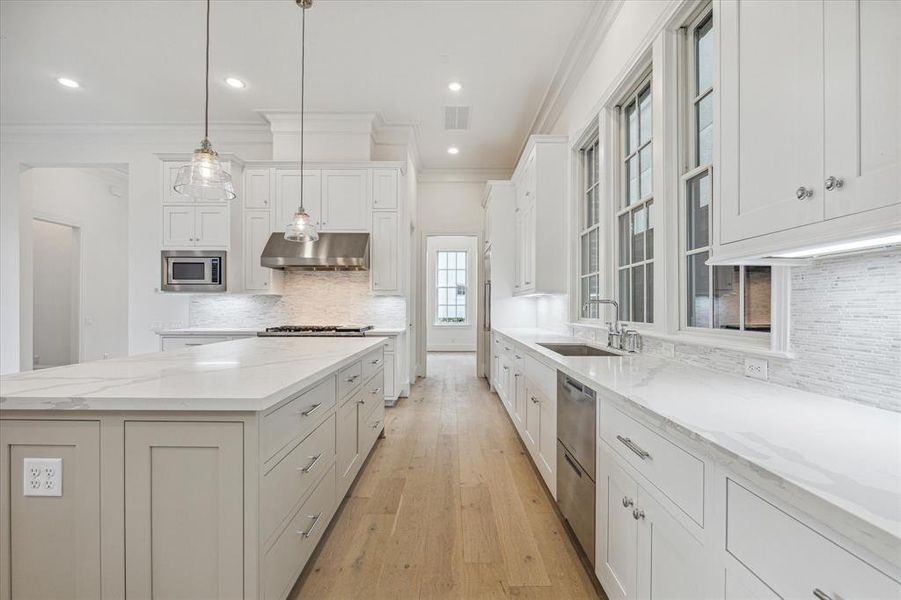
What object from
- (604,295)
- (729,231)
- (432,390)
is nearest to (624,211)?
(604,295)

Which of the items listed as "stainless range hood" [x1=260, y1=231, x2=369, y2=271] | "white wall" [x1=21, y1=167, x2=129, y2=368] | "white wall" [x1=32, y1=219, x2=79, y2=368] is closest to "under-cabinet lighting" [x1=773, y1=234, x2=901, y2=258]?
"stainless range hood" [x1=260, y1=231, x2=369, y2=271]

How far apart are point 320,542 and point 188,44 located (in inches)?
165

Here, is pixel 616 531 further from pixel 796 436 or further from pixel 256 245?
pixel 256 245

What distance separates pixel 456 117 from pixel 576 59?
1667mm

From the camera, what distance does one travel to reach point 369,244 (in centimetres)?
480

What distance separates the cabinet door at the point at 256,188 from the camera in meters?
4.75

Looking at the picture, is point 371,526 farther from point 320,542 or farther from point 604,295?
point 604,295

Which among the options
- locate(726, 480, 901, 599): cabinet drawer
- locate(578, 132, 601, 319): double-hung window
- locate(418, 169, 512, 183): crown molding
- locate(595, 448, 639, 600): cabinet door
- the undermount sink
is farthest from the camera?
locate(418, 169, 512, 183): crown molding

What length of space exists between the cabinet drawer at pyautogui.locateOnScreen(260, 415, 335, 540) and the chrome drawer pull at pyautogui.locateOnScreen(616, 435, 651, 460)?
1.18 meters

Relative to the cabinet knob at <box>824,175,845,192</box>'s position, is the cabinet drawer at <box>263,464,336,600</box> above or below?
below

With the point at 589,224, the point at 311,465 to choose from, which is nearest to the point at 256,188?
the point at 589,224

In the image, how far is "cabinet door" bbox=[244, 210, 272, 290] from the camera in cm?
477

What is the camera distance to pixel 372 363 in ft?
10.1

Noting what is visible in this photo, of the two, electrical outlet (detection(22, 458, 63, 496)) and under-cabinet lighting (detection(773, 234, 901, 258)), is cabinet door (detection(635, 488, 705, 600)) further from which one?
electrical outlet (detection(22, 458, 63, 496))
